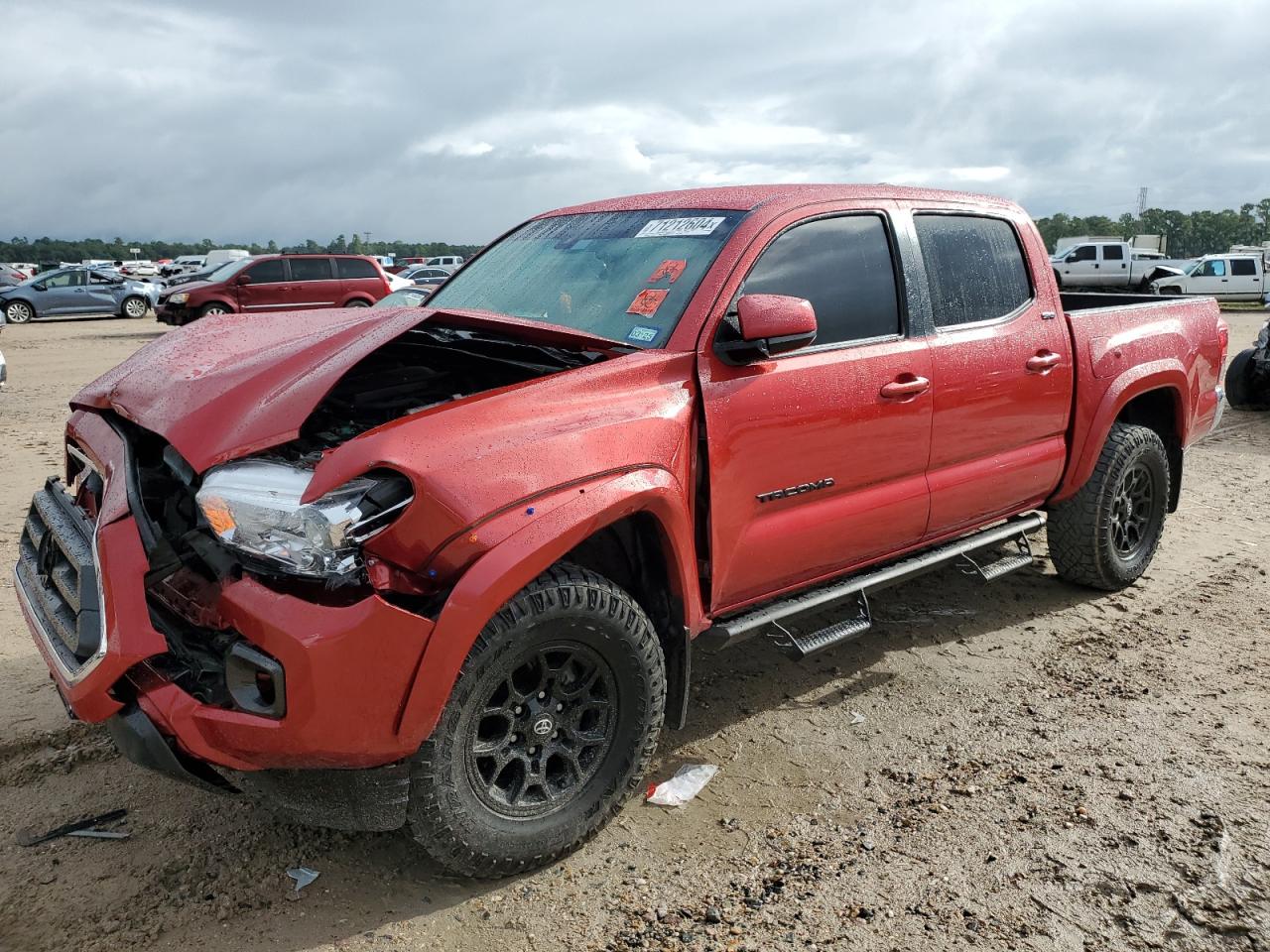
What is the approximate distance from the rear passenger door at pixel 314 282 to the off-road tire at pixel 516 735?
18.0 m

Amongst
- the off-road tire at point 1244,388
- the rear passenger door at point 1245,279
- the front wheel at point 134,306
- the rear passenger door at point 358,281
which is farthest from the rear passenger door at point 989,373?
the rear passenger door at point 1245,279

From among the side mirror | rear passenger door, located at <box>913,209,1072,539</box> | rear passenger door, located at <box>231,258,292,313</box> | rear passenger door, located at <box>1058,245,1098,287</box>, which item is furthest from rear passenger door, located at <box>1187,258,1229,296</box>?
the side mirror

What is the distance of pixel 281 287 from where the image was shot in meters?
19.6

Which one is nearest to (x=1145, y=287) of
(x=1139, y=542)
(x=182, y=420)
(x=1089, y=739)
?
(x=1139, y=542)

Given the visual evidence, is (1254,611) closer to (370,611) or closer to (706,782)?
(706,782)

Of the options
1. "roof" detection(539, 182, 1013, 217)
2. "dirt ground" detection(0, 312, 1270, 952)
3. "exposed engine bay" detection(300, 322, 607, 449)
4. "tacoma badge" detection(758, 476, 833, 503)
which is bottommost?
"dirt ground" detection(0, 312, 1270, 952)

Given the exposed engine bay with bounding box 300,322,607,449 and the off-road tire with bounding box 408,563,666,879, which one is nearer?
the off-road tire with bounding box 408,563,666,879

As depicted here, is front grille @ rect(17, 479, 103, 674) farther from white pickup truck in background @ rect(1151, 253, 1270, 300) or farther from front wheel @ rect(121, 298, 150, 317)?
white pickup truck in background @ rect(1151, 253, 1270, 300)

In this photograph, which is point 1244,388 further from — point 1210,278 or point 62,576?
point 1210,278

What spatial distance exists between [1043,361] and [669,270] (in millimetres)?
1887

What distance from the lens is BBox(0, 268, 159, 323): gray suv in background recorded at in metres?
24.8

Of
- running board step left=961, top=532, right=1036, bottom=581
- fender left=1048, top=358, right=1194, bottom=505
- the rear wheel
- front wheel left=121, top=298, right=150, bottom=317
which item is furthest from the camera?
front wheel left=121, top=298, right=150, bottom=317

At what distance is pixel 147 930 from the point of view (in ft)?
8.57

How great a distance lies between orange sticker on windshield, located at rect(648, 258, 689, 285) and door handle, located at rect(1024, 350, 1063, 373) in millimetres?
1733
